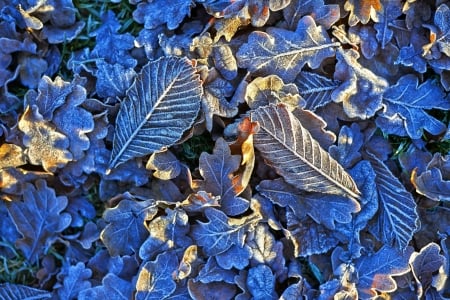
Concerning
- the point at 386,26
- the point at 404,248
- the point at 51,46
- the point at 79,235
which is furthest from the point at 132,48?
the point at 404,248

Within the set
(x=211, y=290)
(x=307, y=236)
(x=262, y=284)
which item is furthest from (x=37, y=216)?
(x=307, y=236)

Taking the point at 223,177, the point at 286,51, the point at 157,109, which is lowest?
the point at 223,177

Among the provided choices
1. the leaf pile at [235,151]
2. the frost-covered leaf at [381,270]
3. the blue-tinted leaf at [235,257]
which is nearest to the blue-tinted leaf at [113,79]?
the leaf pile at [235,151]

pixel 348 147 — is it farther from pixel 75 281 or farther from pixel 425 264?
pixel 75 281

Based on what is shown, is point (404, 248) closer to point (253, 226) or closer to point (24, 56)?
point (253, 226)

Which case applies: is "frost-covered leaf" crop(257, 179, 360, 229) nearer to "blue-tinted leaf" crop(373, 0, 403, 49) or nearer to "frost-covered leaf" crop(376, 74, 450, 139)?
"frost-covered leaf" crop(376, 74, 450, 139)
